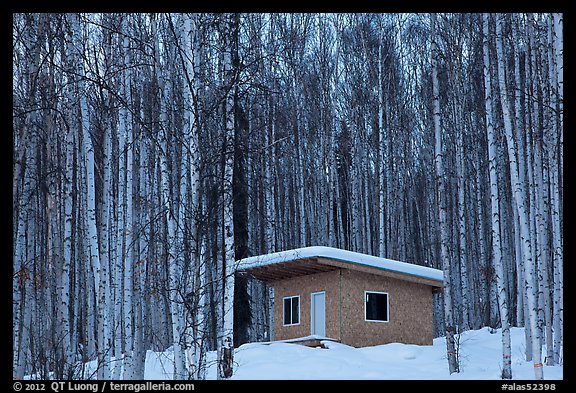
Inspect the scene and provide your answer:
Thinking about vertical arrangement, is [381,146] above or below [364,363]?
above

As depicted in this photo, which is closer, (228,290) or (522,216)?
(228,290)

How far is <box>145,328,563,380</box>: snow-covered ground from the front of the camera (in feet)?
45.6

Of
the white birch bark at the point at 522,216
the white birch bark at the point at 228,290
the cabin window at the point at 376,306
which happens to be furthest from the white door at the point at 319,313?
the white birch bark at the point at 522,216

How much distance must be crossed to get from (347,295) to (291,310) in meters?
2.40

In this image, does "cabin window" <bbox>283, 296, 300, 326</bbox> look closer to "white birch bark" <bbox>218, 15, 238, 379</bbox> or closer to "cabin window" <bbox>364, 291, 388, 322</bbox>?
"cabin window" <bbox>364, 291, 388, 322</bbox>

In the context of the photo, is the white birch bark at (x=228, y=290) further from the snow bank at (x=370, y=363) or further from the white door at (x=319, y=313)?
the white door at (x=319, y=313)

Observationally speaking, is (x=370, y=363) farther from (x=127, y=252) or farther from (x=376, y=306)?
(x=127, y=252)

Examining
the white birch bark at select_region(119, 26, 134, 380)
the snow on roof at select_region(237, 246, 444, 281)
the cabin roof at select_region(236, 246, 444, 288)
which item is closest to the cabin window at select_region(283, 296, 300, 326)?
the cabin roof at select_region(236, 246, 444, 288)

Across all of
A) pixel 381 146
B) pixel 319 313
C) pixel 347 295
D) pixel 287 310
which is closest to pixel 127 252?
pixel 347 295

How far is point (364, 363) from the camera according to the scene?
15.7 m
